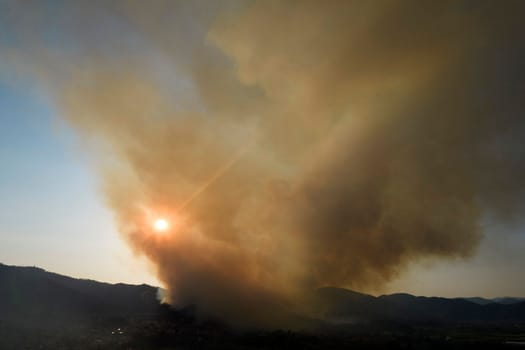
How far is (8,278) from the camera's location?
10494 centimetres

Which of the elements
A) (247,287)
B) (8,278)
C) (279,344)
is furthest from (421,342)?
(8,278)

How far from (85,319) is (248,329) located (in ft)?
121

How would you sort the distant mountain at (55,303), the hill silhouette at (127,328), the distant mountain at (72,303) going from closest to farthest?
the hill silhouette at (127,328) → the distant mountain at (55,303) → the distant mountain at (72,303)

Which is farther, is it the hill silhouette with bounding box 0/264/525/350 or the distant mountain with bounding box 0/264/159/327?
the distant mountain with bounding box 0/264/159/327

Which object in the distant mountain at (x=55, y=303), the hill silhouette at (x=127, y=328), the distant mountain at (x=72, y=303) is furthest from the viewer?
the distant mountain at (x=72, y=303)

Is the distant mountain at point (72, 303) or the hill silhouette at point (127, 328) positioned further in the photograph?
the distant mountain at point (72, 303)

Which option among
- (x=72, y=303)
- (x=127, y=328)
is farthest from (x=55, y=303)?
(x=127, y=328)

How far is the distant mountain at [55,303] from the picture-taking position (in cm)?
8962

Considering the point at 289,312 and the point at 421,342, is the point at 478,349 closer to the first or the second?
the point at 421,342

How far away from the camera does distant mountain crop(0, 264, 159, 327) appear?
89625 mm

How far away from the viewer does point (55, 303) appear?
99.9 meters

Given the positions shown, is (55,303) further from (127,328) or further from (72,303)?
(127,328)

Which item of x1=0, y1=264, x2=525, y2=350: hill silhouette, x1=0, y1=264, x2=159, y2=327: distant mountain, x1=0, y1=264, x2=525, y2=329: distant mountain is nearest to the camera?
x1=0, y1=264, x2=525, y2=350: hill silhouette

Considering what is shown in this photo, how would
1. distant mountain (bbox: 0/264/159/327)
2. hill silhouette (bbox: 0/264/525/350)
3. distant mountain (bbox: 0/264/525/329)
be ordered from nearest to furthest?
hill silhouette (bbox: 0/264/525/350)
distant mountain (bbox: 0/264/159/327)
distant mountain (bbox: 0/264/525/329)
